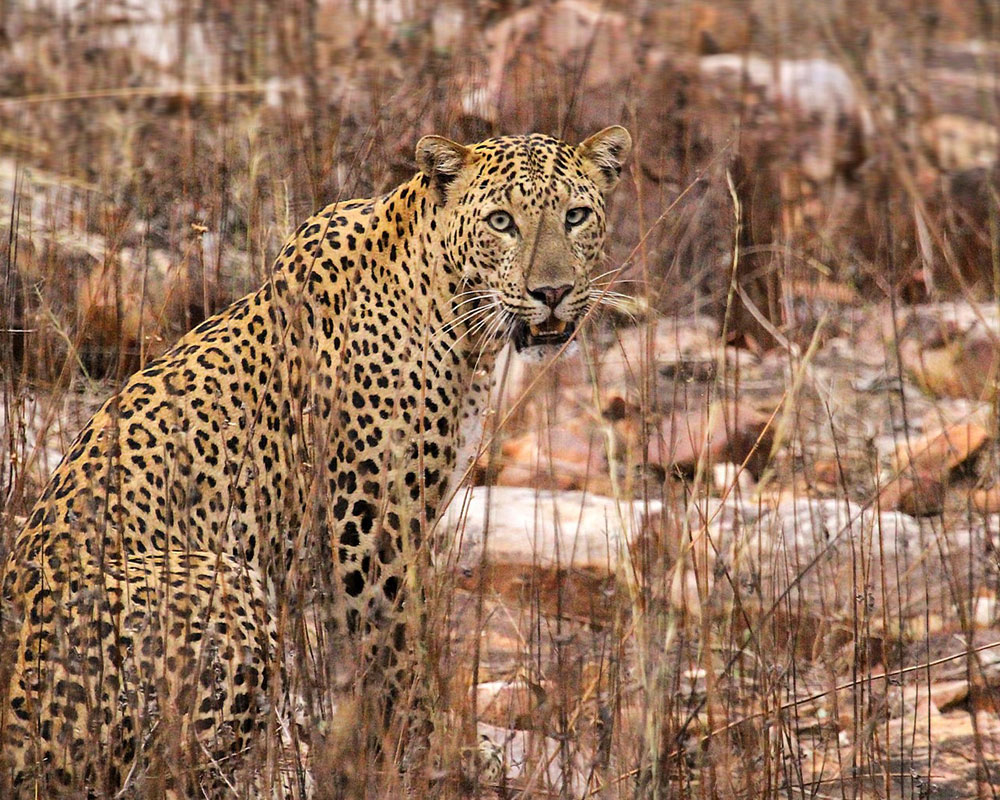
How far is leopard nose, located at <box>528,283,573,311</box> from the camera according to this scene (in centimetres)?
487

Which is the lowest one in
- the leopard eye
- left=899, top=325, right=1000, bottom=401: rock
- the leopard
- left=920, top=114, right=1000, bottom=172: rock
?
left=899, top=325, right=1000, bottom=401: rock

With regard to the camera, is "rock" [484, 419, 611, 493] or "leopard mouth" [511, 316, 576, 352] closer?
"leopard mouth" [511, 316, 576, 352]

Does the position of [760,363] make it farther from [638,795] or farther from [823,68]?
[638,795]

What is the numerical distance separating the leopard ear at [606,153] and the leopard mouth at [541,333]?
582 mm

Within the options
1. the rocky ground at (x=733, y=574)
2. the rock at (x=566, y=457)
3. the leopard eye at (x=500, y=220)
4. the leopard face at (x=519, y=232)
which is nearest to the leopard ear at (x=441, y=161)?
the leopard face at (x=519, y=232)

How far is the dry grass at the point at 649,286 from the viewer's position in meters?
3.81

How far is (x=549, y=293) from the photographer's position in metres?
4.87

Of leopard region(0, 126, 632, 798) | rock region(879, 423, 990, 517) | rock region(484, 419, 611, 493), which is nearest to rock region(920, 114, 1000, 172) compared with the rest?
rock region(879, 423, 990, 517)

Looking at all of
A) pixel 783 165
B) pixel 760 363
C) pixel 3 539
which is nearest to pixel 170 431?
pixel 3 539

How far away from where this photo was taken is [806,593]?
21.0 feet

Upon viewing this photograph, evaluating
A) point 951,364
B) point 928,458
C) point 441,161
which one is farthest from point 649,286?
point 951,364

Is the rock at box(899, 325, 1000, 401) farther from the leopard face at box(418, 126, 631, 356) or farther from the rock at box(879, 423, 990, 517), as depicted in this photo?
the leopard face at box(418, 126, 631, 356)

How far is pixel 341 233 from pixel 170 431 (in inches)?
39.1

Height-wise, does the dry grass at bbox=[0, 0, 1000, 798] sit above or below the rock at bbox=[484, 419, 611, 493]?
above
